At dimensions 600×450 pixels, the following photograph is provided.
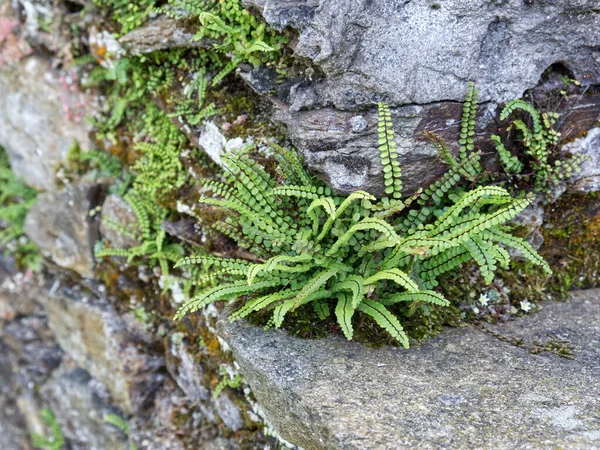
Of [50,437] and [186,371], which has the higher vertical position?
[186,371]

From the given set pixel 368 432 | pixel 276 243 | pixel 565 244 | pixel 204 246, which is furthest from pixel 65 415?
pixel 565 244

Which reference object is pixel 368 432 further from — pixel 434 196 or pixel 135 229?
pixel 135 229

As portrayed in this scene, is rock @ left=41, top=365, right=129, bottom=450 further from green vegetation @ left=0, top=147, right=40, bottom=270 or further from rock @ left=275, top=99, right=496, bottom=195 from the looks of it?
rock @ left=275, top=99, right=496, bottom=195

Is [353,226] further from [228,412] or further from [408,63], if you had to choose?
[228,412]

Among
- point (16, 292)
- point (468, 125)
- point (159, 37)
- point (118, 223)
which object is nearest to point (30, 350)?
point (16, 292)

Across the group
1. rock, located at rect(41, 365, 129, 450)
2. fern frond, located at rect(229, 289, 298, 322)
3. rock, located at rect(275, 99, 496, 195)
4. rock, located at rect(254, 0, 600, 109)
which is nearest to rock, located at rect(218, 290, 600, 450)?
fern frond, located at rect(229, 289, 298, 322)

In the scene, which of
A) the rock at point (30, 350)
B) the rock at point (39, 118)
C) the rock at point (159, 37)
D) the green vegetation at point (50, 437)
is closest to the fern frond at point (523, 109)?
the rock at point (159, 37)
